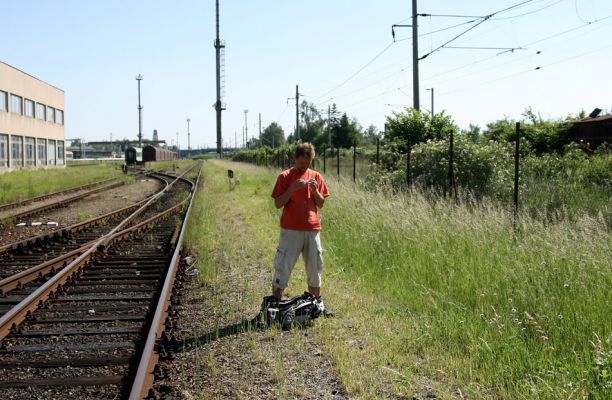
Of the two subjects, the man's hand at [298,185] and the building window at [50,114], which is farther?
the building window at [50,114]

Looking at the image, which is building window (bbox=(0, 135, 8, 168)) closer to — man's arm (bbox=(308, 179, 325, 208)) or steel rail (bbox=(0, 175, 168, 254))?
steel rail (bbox=(0, 175, 168, 254))

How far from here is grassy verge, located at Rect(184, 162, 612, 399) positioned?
460 centimetres

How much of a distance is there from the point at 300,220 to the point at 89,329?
2382 mm

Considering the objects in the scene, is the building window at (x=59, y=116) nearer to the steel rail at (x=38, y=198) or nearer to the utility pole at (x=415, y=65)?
the steel rail at (x=38, y=198)

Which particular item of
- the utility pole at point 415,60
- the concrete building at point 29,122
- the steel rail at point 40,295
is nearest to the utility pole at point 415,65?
the utility pole at point 415,60

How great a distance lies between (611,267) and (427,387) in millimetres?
2482

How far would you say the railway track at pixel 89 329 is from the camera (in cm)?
485

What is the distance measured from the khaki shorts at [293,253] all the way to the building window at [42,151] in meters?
53.3

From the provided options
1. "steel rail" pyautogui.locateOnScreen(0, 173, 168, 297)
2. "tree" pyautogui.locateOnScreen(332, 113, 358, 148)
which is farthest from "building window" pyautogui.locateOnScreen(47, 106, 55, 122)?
"steel rail" pyautogui.locateOnScreen(0, 173, 168, 297)

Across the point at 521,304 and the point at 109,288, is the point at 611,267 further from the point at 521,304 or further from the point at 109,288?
the point at 109,288

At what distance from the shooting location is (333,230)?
11812mm

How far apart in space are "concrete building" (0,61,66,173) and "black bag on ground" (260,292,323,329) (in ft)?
141

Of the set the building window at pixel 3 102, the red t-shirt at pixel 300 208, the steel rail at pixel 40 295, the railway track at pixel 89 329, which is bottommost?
the railway track at pixel 89 329

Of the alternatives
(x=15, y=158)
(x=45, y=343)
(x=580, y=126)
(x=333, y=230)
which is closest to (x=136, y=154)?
(x=15, y=158)
